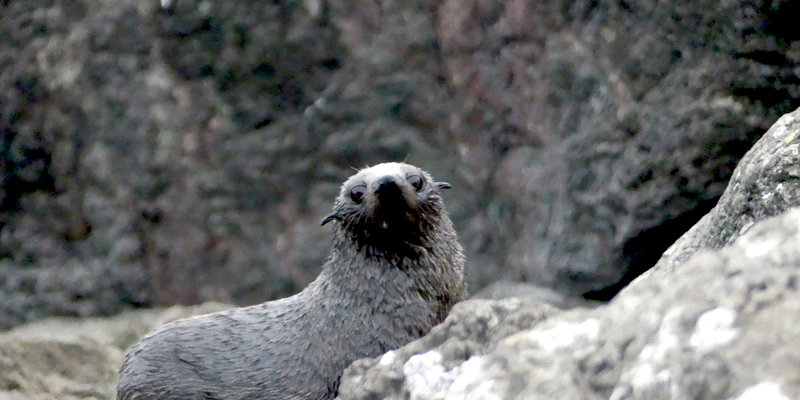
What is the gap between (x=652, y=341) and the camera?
1.92 meters

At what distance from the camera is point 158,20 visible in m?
6.44

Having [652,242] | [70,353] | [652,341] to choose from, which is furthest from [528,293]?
[652,341]

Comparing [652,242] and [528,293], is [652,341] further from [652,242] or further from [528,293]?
[528,293]

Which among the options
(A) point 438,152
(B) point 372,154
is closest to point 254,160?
(B) point 372,154

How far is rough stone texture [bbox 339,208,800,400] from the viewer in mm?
1721

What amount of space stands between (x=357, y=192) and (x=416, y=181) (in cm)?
30

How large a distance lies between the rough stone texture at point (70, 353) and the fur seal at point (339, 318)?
1274 mm

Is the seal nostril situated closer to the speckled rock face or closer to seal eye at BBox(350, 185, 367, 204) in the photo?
seal eye at BBox(350, 185, 367, 204)

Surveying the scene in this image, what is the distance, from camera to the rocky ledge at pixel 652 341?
174cm

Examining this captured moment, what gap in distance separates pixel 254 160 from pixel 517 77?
6.66ft

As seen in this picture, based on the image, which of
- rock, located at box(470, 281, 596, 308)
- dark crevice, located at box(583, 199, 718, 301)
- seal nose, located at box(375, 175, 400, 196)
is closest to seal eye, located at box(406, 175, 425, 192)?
seal nose, located at box(375, 175, 400, 196)

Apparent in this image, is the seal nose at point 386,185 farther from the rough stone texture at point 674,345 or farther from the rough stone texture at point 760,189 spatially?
the rough stone texture at point 674,345

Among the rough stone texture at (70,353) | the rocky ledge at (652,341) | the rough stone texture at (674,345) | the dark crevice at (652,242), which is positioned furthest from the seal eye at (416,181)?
the rough stone texture at (70,353)

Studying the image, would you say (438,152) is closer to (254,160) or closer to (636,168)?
(254,160)
